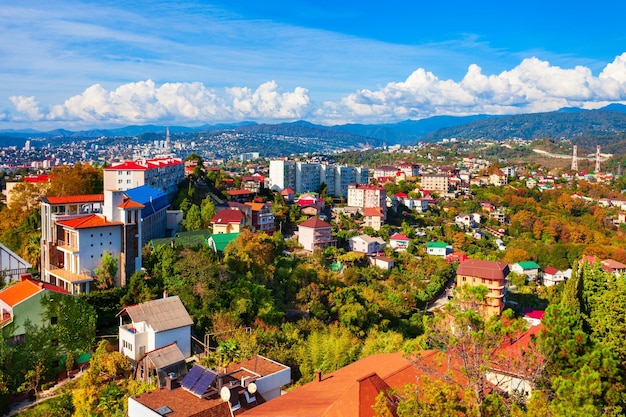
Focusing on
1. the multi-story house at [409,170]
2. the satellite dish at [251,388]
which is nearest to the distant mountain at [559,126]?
the multi-story house at [409,170]

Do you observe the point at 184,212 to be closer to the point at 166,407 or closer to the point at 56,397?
the point at 56,397

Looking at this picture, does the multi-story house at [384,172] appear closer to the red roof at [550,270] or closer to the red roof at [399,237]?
the red roof at [399,237]

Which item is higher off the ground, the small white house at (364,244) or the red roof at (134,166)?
the red roof at (134,166)

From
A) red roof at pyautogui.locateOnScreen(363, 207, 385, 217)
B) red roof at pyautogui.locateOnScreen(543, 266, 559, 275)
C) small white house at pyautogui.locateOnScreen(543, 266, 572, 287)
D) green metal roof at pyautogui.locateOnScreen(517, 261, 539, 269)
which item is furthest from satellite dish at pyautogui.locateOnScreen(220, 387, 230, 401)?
red roof at pyautogui.locateOnScreen(363, 207, 385, 217)

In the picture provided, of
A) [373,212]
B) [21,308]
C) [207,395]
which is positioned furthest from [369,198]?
[207,395]

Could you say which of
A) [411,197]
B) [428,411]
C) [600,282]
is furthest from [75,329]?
[411,197]

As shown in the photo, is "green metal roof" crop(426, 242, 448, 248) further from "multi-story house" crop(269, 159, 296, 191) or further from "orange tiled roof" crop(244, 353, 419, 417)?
"orange tiled roof" crop(244, 353, 419, 417)

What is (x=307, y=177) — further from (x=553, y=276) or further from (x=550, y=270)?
(x=553, y=276)
